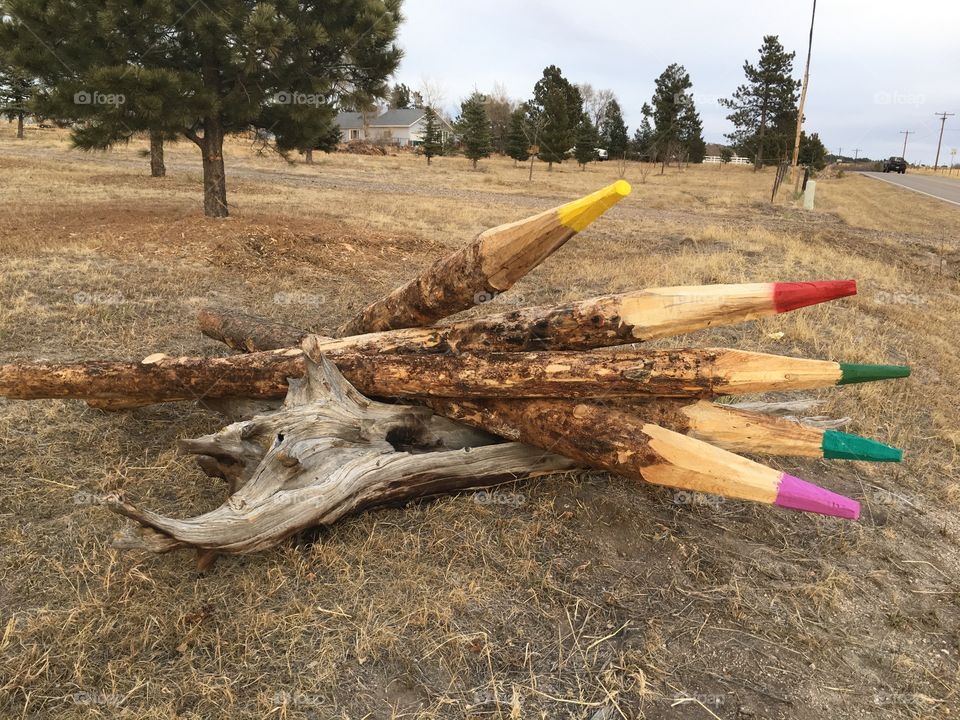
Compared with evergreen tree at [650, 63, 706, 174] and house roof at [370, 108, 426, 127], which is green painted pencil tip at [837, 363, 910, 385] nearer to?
evergreen tree at [650, 63, 706, 174]

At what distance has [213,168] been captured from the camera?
38.7 ft

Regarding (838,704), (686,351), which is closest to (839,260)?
(686,351)

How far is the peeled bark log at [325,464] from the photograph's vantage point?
298 centimetres

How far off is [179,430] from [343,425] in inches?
64.8

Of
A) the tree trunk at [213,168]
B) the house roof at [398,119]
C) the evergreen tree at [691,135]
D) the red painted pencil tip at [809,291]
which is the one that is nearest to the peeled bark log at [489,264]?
the red painted pencil tip at [809,291]

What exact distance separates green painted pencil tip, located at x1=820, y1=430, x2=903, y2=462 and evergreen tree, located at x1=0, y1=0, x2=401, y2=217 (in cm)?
945

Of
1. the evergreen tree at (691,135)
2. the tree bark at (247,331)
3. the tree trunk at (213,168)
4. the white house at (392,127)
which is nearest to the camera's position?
the tree bark at (247,331)

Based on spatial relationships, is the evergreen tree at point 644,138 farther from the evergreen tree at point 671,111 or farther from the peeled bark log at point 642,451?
the peeled bark log at point 642,451

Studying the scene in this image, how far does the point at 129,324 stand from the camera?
20.9ft

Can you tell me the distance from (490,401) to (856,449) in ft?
6.32

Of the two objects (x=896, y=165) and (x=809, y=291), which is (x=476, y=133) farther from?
(x=896, y=165)

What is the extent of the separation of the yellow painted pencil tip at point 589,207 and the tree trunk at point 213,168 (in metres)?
10.1

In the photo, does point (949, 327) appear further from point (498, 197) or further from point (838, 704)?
point (498, 197)

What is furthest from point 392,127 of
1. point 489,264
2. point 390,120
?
point 489,264
